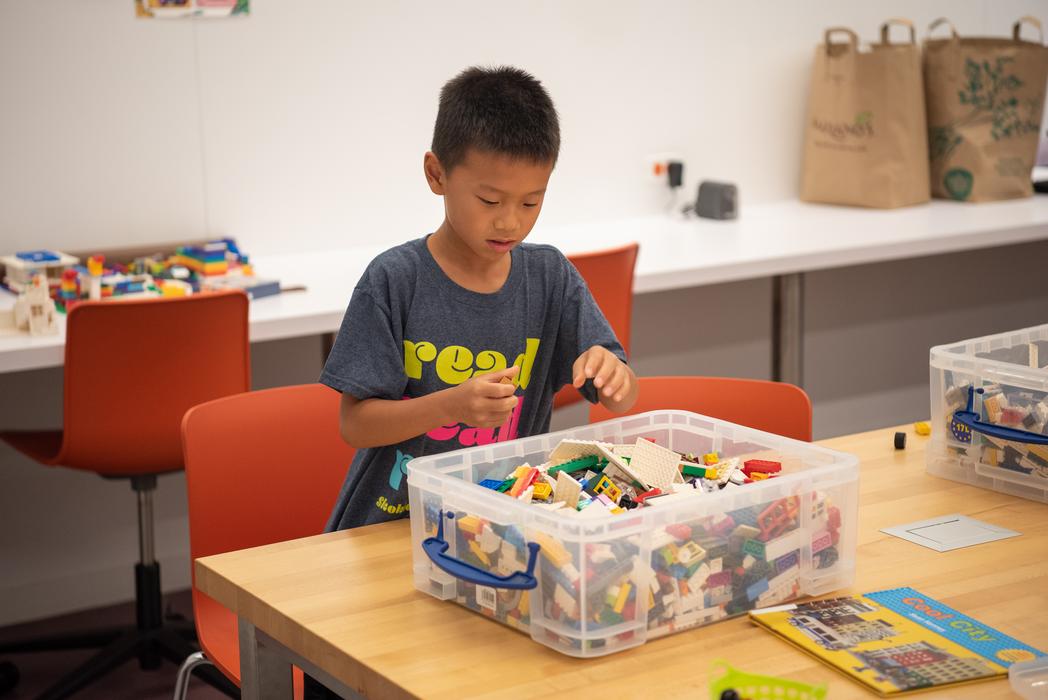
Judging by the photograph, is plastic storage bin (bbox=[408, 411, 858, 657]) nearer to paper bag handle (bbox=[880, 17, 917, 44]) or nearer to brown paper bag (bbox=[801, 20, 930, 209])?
brown paper bag (bbox=[801, 20, 930, 209])

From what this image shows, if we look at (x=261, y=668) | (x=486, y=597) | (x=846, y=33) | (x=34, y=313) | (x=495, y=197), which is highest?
(x=846, y=33)

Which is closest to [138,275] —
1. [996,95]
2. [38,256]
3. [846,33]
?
[38,256]

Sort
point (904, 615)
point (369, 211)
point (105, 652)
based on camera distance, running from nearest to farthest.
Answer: point (904, 615), point (105, 652), point (369, 211)

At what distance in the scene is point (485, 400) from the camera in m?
1.30

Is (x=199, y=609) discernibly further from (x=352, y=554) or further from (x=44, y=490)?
(x=44, y=490)

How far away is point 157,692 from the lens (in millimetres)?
2525

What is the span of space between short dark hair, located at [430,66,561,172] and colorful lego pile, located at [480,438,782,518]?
370 millimetres

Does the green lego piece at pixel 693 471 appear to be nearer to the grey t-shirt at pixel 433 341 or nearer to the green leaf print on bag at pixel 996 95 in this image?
the grey t-shirt at pixel 433 341

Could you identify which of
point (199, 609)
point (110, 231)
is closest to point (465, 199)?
point (199, 609)

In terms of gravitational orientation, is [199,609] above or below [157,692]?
above

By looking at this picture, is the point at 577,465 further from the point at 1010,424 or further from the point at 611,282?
the point at 611,282

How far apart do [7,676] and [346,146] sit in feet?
4.81

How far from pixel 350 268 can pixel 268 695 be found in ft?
5.98

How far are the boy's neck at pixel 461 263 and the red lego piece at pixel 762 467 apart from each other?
0.44 meters
